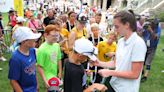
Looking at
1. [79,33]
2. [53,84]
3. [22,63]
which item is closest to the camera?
[22,63]

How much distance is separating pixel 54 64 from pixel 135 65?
68.5 inches

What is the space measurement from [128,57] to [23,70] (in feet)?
4.46

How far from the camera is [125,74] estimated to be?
12.6 ft

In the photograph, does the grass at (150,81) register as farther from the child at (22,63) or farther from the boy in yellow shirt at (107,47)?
the child at (22,63)

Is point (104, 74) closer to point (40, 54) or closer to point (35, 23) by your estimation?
point (40, 54)

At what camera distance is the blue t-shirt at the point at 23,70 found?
4.07 metres

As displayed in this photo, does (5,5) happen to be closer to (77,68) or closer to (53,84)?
(53,84)

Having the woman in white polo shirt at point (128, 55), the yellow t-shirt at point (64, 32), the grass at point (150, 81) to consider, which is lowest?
the grass at point (150, 81)

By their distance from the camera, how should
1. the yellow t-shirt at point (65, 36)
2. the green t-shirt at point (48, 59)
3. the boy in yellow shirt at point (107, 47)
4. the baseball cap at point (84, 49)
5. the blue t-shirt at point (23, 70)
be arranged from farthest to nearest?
1. the yellow t-shirt at point (65, 36)
2. the boy in yellow shirt at point (107, 47)
3. the green t-shirt at point (48, 59)
4. the blue t-shirt at point (23, 70)
5. the baseball cap at point (84, 49)

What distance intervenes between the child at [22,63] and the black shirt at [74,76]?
2.32ft

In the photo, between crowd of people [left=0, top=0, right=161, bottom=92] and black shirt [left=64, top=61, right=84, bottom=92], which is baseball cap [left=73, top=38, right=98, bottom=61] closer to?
crowd of people [left=0, top=0, right=161, bottom=92]

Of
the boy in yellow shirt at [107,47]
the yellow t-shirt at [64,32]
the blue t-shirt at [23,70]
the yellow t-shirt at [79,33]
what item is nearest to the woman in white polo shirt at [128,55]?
the blue t-shirt at [23,70]

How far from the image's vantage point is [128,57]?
388cm

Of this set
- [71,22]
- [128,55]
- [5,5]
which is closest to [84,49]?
[128,55]
